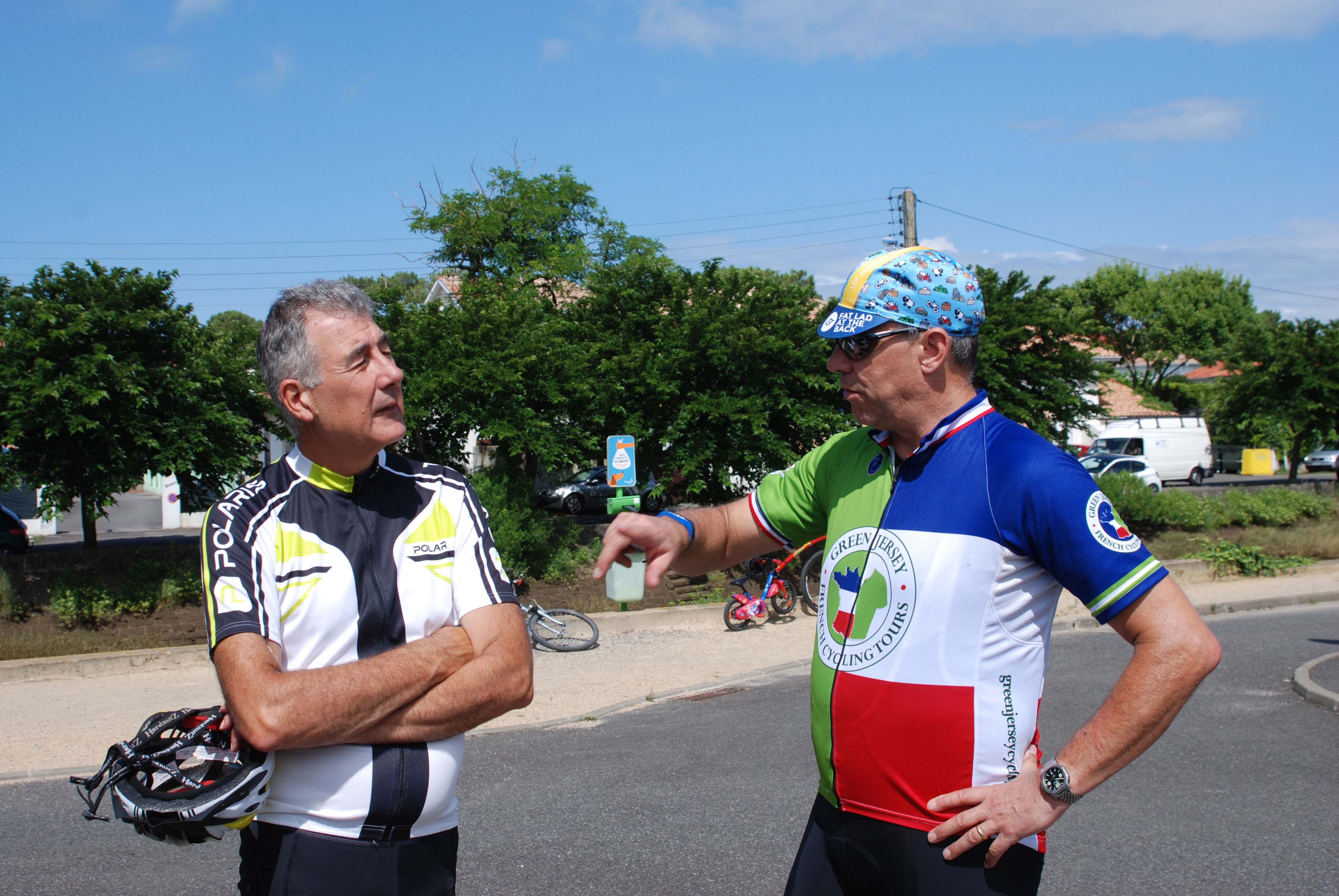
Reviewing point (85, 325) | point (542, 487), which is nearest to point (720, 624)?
point (85, 325)

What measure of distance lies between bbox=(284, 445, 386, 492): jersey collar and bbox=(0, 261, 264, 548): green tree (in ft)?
30.8

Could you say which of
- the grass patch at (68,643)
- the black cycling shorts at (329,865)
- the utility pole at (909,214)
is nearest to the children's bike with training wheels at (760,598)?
the grass patch at (68,643)

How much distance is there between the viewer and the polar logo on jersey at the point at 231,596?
2.03m

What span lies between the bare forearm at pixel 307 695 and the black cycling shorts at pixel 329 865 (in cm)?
23

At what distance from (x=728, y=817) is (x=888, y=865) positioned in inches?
136

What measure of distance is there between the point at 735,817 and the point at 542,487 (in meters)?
26.0

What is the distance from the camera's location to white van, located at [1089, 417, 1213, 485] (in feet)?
122

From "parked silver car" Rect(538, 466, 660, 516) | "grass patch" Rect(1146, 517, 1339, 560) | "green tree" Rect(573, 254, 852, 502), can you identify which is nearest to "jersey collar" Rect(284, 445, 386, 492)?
"green tree" Rect(573, 254, 852, 502)

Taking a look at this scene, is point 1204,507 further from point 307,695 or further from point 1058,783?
point 307,695

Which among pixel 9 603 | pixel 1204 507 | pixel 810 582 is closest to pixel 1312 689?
pixel 810 582

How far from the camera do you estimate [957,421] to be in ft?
7.16

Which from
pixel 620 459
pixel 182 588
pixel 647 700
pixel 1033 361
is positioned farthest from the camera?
pixel 1033 361

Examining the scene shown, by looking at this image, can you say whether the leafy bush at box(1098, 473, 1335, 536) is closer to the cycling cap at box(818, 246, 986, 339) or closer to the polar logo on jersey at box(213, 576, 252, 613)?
the cycling cap at box(818, 246, 986, 339)

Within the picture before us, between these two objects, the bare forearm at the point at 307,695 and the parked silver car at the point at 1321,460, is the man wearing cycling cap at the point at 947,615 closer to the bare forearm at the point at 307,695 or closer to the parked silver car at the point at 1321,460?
the bare forearm at the point at 307,695
